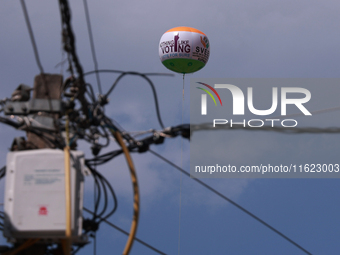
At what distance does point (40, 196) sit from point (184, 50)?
2249 centimetres

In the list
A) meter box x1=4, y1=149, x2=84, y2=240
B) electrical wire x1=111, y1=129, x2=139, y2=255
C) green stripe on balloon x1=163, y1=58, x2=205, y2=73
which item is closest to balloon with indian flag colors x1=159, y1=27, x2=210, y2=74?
green stripe on balloon x1=163, y1=58, x2=205, y2=73

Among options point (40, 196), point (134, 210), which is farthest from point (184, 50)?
point (134, 210)

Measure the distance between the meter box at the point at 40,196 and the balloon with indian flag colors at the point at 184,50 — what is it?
22.0 meters

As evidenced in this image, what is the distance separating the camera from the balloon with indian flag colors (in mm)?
30375

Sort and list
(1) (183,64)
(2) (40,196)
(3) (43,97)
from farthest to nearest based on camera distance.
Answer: (1) (183,64)
(3) (43,97)
(2) (40,196)

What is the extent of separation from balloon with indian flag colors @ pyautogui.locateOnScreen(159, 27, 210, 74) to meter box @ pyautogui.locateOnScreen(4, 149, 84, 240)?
22.0 meters

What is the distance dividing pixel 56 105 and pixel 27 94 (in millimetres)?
947

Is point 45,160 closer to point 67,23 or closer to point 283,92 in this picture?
point 67,23

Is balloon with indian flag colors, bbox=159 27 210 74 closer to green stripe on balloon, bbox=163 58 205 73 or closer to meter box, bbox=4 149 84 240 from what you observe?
green stripe on balloon, bbox=163 58 205 73

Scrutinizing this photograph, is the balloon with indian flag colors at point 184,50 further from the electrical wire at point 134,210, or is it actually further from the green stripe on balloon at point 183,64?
the electrical wire at point 134,210

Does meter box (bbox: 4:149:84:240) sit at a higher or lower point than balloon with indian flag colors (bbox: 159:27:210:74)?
lower

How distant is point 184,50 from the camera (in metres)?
30.4

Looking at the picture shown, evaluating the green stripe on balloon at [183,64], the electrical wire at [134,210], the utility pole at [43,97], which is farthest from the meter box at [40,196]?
the green stripe on balloon at [183,64]

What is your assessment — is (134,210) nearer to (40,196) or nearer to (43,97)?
(40,196)
